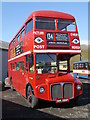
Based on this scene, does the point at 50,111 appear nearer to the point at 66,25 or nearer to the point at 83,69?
the point at 66,25

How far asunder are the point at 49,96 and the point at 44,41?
7.53 feet

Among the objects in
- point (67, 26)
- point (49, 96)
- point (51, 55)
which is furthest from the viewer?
point (67, 26)

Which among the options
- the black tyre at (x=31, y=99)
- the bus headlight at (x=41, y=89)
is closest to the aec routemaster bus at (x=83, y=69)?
the black tyre at (x=31, y=99)

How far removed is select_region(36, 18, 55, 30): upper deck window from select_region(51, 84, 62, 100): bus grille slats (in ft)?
8.44

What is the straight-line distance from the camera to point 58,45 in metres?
7.37

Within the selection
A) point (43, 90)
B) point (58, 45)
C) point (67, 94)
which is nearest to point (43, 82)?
point (43, 90)

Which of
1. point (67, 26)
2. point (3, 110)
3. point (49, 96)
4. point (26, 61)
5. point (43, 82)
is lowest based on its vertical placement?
point (3, 110)

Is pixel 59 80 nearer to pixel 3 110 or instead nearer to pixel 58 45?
pixel 58 45

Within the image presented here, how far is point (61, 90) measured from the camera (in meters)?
7.04

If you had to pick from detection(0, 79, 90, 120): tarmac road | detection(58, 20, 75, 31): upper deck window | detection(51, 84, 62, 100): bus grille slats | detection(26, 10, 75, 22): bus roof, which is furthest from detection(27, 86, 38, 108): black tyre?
detection(26, 10, 75, 22): bus roof

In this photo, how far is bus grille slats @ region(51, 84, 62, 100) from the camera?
22.8 feet

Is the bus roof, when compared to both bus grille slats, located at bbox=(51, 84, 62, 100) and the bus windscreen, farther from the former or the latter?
bus grille slats, located at bbox=(51, 84, 62, 100)

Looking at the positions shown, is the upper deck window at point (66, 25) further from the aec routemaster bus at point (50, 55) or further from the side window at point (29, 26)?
the side window at point (29, 26)

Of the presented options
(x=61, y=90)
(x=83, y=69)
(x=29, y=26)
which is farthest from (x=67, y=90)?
(x=83, y=69)
